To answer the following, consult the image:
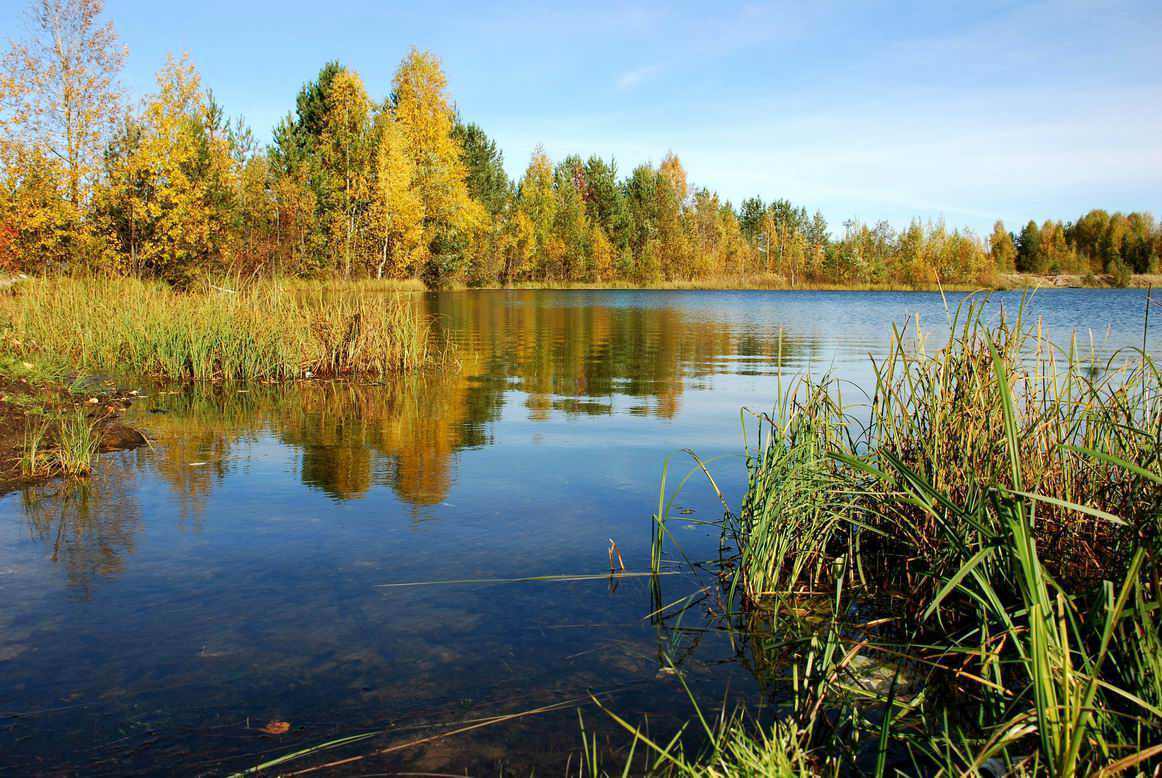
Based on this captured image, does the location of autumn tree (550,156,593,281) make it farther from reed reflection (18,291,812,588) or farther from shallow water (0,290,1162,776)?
shallow water (0,290,1162,776)

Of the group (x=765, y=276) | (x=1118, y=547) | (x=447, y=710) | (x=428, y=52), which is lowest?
(x=447, y=710)

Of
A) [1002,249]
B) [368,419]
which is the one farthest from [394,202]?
[1002,249]

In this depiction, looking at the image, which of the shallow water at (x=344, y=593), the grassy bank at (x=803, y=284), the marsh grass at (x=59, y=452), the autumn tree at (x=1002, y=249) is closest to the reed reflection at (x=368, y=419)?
the shallow water at (x=344, y=593)

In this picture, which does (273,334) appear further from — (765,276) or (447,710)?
(765,276)

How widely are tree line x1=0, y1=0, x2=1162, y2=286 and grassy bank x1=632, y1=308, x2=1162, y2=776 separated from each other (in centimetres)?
1687

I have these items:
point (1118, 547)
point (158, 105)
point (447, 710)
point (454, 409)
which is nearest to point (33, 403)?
point (454, 409)

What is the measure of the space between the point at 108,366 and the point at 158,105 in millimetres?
16093

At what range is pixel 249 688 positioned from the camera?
312 centimetres

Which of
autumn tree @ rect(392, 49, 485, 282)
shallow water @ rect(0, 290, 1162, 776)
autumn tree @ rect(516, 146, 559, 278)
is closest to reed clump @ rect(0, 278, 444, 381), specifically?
shallow water @ rect(0, 290, 1162, 776)

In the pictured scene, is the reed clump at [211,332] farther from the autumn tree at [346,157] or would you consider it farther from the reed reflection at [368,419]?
the autumn tree at [346,157]

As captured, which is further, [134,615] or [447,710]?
[134,615]

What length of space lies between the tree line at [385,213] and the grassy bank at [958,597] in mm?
16872

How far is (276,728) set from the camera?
2840 millimetres

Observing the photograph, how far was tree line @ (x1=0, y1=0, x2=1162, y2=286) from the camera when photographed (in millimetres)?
21344
